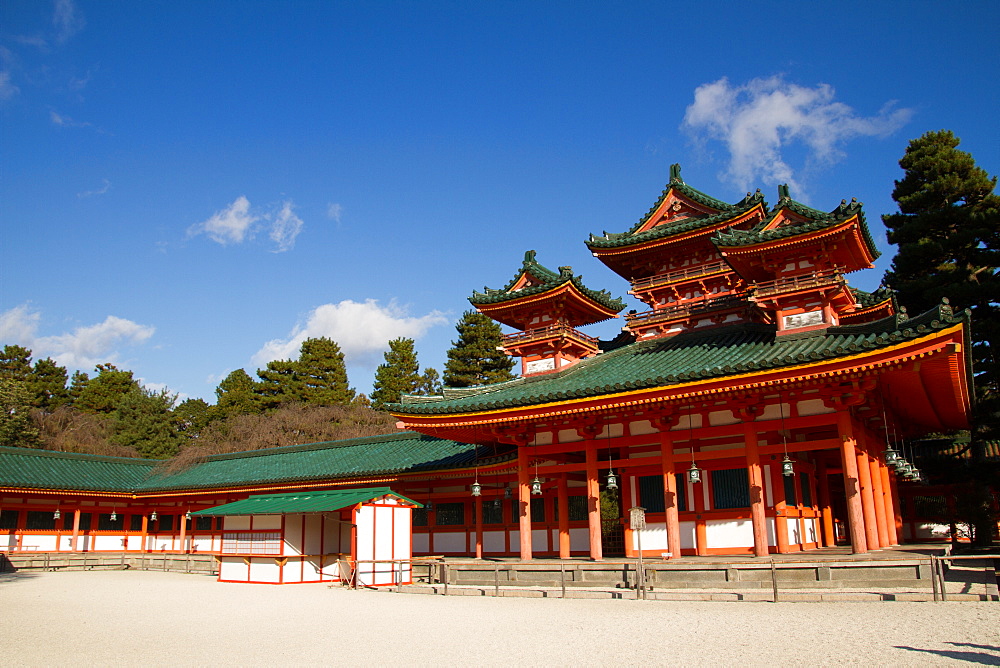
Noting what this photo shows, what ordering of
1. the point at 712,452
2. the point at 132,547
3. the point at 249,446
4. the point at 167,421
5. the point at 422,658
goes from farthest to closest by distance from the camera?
the point at 167,421, the point at 249,446, the point at 132,547, the point at 712,452, the point at 422,658

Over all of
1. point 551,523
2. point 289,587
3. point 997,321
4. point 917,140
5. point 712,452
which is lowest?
point 289,587

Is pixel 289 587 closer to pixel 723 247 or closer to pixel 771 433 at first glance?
pixel 771 433

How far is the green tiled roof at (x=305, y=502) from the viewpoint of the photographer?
2292 centimetres

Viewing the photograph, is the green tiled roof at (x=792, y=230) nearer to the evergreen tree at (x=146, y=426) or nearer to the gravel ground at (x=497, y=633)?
the gravel ground at (x=497, y=633)

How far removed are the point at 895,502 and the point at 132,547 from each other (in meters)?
37.9

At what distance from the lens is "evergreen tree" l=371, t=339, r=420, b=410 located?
201 ft

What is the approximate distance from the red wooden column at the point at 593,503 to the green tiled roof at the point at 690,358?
1976 millimetres

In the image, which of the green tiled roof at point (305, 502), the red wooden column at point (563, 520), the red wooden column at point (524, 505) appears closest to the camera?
the red wooden column at point (563, 520)

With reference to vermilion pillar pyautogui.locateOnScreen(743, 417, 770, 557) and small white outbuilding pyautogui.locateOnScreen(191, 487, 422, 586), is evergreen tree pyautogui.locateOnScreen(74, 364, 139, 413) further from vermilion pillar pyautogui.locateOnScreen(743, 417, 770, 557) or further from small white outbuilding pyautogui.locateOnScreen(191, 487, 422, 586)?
vermilion pillar pyautogui.locateOnScreen(743, 417, 770, 557)

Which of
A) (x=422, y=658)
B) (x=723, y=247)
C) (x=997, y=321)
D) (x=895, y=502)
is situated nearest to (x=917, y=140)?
(x=997, y=321)

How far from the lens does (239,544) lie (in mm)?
25672

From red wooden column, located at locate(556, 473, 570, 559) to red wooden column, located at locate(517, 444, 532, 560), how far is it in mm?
948

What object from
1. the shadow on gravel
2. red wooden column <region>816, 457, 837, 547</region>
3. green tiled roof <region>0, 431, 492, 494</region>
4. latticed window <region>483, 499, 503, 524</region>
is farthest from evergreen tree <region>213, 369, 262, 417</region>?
the shadow on gravel

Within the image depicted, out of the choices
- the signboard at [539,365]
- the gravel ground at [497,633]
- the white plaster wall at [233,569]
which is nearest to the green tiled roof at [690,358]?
the signboard at [539,365]
